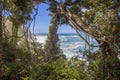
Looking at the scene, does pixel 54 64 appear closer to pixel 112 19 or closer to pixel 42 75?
pixel 42 75

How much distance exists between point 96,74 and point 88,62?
17.3 inches

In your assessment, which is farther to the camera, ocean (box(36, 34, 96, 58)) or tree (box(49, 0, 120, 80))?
ocean (box(36, 34, 96, 58))

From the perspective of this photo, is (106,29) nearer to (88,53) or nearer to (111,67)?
(111,67)

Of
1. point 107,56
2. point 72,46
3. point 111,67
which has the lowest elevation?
point 72,46

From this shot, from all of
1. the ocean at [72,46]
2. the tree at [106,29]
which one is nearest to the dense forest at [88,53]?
the tree at [106,29]

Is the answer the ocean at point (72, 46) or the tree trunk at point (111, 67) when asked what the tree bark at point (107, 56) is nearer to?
the tree trunk at point (111, 67)

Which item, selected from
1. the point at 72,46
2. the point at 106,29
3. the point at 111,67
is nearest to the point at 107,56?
the point at 111,67

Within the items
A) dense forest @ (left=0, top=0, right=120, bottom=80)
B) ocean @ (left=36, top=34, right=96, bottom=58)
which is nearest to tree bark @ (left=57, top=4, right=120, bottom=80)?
dense forest @ (left=0, top=0, right=120, bottom=80)

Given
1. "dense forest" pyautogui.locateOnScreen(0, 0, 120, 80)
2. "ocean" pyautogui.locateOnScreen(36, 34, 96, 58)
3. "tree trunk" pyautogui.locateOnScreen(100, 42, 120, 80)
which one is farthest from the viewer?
"ocean" pyautogui.locateOnScreen(36, 34, 96, 58)

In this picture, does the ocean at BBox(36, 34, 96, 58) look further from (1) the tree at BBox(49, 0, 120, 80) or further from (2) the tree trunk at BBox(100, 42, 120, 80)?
(2) the tree trunk at BBox(100, 42, 120, 80)

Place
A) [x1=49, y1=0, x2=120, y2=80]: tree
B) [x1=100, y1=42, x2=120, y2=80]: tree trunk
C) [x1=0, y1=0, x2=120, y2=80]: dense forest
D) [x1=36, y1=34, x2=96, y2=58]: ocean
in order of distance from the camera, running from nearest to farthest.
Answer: [x1=49, y1=0, x2=120, y2=80]: tree < [x1=0, y1=0, x2=120, y2=80]: dense forest < [x1=100, y1=42, x2=120, y2=80]: tree trunk < [x1=36, y1=34, x2=96, y2=58]: ocean

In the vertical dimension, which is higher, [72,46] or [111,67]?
[111,67]

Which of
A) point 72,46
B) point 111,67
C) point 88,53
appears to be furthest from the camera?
point 72,46

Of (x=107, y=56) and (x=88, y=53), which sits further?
(x=88, y=53)
